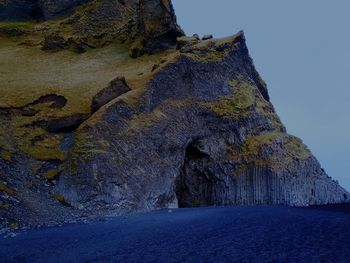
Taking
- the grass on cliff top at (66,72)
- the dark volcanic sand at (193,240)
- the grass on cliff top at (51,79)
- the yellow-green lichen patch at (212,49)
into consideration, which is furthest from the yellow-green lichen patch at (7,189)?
the yellow-green lichen patch at (212,49)

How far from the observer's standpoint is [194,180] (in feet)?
181

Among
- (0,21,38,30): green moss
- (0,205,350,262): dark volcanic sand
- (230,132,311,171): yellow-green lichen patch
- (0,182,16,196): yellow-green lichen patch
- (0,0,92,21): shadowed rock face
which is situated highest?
(0,0,92,21): shadowed rock face

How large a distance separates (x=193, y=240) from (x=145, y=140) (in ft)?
76.3

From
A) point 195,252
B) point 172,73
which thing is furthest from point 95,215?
point 172,73

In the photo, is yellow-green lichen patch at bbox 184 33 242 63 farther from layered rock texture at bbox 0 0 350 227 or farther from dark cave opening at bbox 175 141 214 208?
dark cave opening at bbox 175 141 214 208

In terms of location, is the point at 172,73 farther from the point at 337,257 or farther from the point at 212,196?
the point at 337,257

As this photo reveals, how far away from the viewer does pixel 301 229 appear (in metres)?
30.9

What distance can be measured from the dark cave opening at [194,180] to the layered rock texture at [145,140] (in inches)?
4.9

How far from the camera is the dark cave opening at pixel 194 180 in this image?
2142 inches

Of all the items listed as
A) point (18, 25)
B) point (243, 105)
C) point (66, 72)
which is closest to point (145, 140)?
point (243, 105)

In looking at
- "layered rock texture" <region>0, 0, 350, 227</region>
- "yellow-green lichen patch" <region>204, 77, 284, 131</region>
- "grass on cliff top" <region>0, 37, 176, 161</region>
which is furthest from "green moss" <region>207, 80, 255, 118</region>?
"grass on cliff top" <region>0, 37, 176, 161</region>

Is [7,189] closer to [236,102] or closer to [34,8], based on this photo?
[236,102]

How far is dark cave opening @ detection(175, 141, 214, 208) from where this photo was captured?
54.4 meters

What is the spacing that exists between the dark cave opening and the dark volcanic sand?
16810 millimetres
